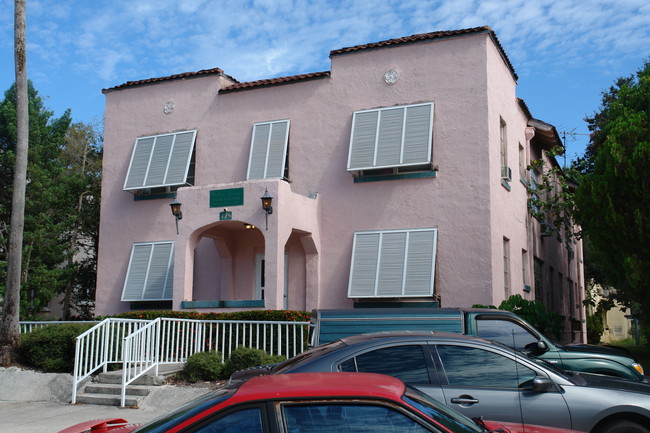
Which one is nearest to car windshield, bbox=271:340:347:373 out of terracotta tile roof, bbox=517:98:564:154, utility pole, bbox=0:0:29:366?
utility pole, bbox=0:0:29:366

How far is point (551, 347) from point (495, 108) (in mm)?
9217

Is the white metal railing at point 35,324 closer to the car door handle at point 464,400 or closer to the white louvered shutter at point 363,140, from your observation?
the white louvered shutter at point 363,140

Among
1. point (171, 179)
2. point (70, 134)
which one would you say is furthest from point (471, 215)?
point (70, 134)

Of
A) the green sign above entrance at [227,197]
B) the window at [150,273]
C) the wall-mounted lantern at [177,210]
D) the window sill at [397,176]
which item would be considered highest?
the window sill at [397,176]

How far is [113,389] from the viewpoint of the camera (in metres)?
11.9

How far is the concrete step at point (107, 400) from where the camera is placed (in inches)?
446

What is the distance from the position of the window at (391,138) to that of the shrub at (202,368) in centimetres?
617

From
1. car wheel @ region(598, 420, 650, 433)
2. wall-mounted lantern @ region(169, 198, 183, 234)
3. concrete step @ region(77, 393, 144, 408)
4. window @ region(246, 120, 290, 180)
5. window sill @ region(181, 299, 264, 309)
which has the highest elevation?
window @ region(246, 120, 290, 180)

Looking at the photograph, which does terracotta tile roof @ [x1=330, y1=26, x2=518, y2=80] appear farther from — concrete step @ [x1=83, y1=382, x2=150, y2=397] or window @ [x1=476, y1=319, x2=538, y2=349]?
concrete step @ [x1=83, y1=382, x2=150, y2=397]

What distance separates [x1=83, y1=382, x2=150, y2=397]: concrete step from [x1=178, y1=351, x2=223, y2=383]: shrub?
825 mm

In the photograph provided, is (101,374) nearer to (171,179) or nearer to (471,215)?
(171,179)

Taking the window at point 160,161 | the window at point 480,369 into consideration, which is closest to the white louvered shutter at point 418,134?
the window at point 160,161

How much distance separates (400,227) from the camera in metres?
16.2

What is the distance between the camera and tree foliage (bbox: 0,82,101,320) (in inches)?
821
